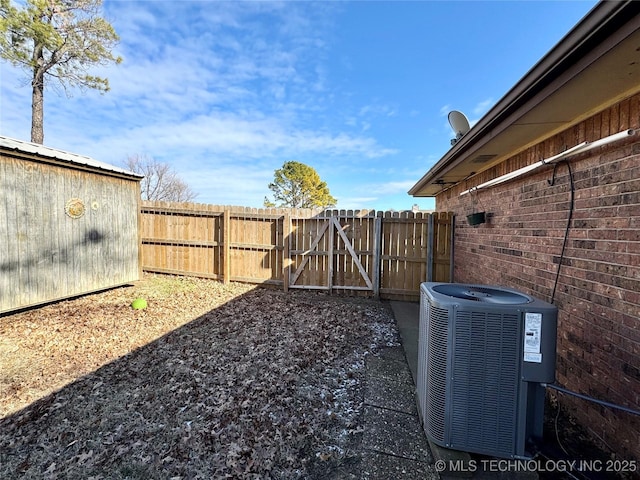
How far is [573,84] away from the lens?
1812mm

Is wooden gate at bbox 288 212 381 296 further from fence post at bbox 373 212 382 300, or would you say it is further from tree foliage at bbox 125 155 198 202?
tree foliage at bbox 125 155 198 202

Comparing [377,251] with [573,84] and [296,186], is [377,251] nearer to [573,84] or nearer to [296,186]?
[573,84]

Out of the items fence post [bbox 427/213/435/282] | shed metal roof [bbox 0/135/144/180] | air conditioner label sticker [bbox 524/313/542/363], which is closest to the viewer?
air conditioner label sticker [bbox 524/313/542/363]

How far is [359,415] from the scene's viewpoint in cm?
241

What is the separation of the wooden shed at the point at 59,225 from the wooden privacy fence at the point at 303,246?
0.84 meters

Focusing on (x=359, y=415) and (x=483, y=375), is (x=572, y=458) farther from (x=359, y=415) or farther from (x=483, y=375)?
(x=359, y=415)

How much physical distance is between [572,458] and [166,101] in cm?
1204

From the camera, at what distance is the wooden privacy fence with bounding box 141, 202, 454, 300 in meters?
6.09

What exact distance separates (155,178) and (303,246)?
17259mm

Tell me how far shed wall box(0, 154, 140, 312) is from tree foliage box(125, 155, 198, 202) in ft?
45.1

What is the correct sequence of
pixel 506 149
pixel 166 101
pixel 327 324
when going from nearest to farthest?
pixel 506 149 → pixel 327 324 → pixel 166 101

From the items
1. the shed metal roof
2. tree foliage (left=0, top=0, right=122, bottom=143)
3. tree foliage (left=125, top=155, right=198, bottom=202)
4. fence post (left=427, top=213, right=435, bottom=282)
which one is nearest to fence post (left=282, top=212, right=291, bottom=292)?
fence post (left=427, top=213, right=435, bottom=282)

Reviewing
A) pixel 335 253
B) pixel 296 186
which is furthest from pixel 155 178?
pixel 335 253

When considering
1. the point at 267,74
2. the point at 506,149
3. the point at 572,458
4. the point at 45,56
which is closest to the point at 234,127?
the point at 267,74
